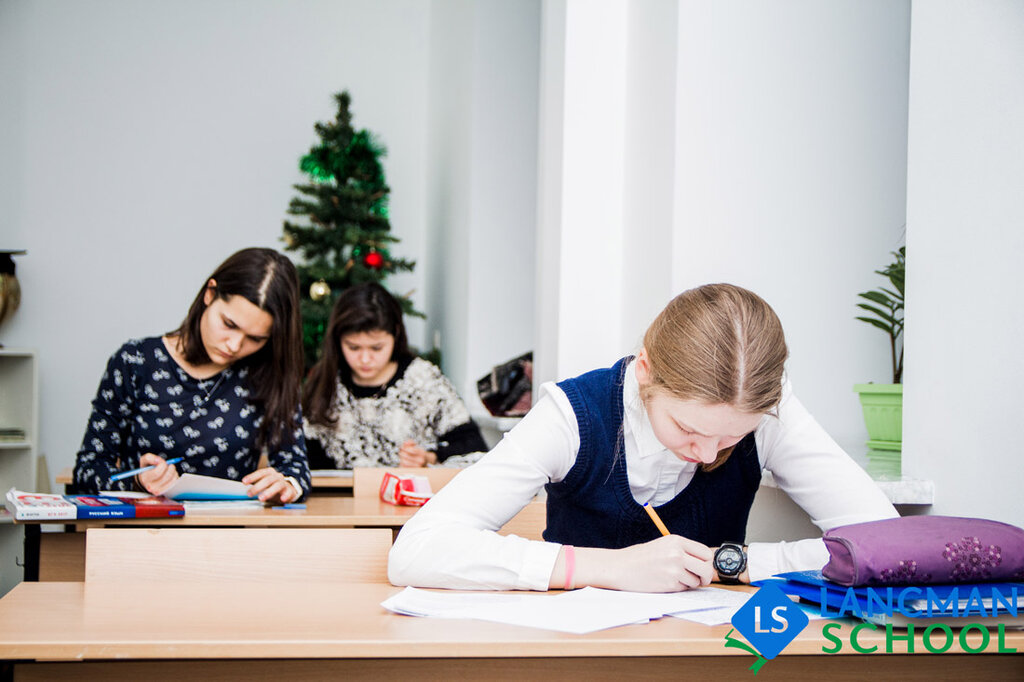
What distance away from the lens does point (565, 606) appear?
3.70 feet

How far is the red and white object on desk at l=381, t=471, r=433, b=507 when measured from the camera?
2.31 metres

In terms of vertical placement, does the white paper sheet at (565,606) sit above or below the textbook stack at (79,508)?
above

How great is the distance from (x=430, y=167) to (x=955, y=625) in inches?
170

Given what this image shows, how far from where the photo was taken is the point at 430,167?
5.09 meters

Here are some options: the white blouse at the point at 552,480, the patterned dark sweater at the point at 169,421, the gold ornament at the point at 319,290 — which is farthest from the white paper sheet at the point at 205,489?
the gold ornament at the point at 319,290

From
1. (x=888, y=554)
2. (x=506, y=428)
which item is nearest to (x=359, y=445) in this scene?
(x=506, y=428)

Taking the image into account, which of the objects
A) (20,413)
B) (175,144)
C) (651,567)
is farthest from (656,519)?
(175,144)

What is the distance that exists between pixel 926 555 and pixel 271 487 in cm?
159

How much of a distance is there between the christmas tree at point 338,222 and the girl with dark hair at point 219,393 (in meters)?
1.63

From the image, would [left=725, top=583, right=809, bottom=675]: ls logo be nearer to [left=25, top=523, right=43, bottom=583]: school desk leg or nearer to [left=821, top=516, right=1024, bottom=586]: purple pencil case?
[left=821, top=516, right=1024, bottom=586]: purple pencil case

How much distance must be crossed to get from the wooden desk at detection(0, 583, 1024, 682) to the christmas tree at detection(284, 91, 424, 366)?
3.02m

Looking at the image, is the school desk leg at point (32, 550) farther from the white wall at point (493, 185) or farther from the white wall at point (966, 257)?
the white wall at point (493, 185)

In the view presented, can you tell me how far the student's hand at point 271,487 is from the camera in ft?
7.47

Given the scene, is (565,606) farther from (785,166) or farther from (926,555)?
(785,166)
